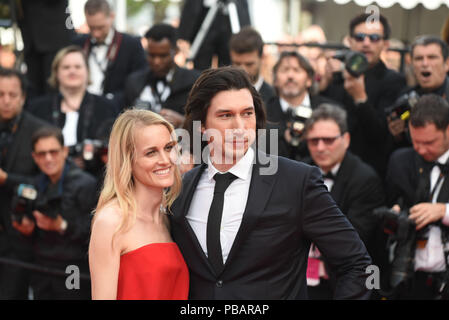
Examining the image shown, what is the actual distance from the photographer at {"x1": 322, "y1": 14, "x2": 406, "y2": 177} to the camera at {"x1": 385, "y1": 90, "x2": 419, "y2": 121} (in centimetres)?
20

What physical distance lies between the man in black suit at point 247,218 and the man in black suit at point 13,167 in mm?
2276

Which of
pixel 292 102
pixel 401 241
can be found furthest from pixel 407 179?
pixel 292 102

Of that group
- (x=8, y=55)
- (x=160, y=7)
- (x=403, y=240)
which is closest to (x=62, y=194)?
(x=403, y=240)

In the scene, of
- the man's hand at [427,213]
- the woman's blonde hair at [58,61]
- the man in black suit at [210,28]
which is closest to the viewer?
the man's hand at [427,213]

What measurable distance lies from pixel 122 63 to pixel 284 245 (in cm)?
369

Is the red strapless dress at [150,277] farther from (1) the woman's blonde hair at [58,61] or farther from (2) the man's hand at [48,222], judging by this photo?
(1) the woman's blonde hair at [58,61]

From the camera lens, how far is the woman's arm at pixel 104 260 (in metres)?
2.69

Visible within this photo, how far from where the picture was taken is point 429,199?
3.96 meters

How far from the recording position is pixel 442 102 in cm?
397

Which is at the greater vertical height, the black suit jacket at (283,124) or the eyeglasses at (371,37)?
the eyeglasses at (371,37)

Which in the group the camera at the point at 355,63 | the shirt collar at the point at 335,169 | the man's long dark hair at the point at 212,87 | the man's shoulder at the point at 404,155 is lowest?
the shirt collar at the point at 335,169

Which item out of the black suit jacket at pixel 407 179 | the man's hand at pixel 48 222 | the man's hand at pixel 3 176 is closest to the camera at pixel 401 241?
the black suit jacket at pixel 407 179

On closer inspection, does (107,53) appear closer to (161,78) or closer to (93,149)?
(161,78)

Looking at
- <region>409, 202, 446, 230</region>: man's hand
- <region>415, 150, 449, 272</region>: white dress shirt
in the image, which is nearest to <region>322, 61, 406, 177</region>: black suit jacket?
<region>415, 150, 449, 272</region>: white dress shirt
